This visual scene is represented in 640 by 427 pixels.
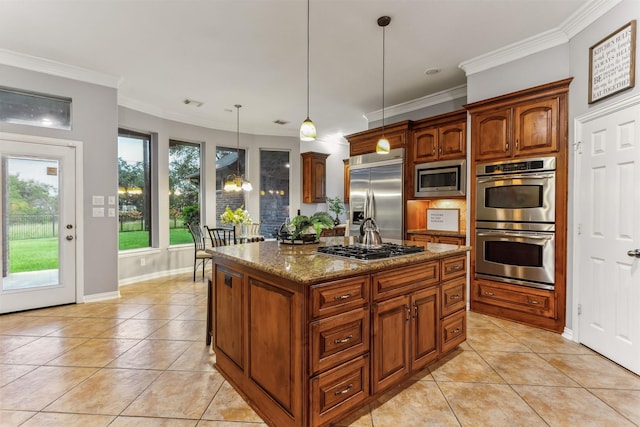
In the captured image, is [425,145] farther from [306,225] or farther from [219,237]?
[219,237]

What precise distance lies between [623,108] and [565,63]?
934 mm

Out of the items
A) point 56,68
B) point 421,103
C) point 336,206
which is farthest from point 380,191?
point 56,68

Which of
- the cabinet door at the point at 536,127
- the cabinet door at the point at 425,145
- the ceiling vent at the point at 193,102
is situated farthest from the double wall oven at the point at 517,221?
the ceiling vent at the point at 193,102

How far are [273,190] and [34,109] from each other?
4.14 m

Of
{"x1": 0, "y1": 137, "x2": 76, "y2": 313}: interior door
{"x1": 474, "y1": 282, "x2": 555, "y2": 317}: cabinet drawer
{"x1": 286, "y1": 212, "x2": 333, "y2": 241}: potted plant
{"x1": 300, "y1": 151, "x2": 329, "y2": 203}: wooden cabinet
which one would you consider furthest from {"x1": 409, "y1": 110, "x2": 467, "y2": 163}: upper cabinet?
{"x1": 0, "y1": 137, "x2": 76, "y2": 313}: interior door

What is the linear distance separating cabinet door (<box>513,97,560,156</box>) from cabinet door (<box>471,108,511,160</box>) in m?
0.10

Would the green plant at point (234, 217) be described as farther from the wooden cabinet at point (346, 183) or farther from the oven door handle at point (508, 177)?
the oven door handle at point (508, 177)

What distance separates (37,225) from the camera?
3.86 m

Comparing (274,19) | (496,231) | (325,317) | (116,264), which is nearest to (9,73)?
(116,264)

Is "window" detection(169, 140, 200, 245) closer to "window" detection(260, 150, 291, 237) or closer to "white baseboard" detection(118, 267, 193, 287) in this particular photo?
"white baseboard" detection(118, 267, 193, 287)

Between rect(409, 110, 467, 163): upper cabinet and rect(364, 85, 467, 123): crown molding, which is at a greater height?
rect(364, 85, 467, 123): crown molding

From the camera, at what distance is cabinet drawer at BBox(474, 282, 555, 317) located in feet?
10.5

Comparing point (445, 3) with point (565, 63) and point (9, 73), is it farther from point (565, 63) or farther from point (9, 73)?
point (9, 73)

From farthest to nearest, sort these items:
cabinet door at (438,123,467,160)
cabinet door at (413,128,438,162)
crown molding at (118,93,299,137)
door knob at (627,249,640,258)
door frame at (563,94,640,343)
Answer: crown molding at (118,93,299,137) < cabinet door at (413,128,438,162) < cabinet door at (438,123,467,160) < door frame at (563,94,640,343) < door knob at (627,249,640,258)
